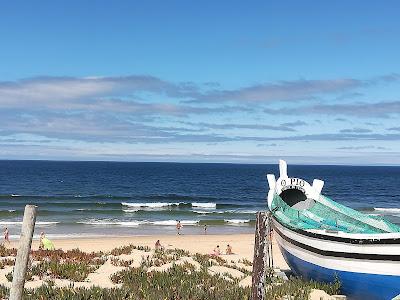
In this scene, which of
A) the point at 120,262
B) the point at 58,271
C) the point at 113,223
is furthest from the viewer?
the point at 113,223

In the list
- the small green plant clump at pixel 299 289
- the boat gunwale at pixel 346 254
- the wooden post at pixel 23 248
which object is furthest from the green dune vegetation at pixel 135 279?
the wooden post at pixel 23 248

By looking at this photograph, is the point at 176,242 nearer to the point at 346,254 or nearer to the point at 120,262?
the point at 120,262

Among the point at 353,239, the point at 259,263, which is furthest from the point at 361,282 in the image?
the point at 259,263

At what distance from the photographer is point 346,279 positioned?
40.6ft

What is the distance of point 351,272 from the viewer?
1215 cm

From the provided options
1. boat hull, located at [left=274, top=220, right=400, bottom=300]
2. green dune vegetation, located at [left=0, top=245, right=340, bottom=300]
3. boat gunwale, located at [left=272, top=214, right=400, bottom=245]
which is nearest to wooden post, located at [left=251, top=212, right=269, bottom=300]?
green dune vegetation, located at [left=0, top=245, right=340, bottom=300]

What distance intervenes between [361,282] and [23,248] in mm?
8372

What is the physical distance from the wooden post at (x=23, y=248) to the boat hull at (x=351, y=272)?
8.01 meters

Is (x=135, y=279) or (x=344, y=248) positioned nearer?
(x=344, y=248)

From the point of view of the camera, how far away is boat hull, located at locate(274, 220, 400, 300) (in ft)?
36.0

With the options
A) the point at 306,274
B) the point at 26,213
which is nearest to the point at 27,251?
the point at 26,213

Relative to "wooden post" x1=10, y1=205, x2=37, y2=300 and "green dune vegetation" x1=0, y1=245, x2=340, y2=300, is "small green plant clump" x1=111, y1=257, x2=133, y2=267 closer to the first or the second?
"green dune vegetation" x1=0, y1=245, x2=340, y2=300

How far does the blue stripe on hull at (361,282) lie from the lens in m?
11.0

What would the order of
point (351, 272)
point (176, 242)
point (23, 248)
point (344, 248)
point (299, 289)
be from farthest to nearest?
point (176, 242), point (344, 248), point (351, 272), point (299, 289), point (23, 248)
